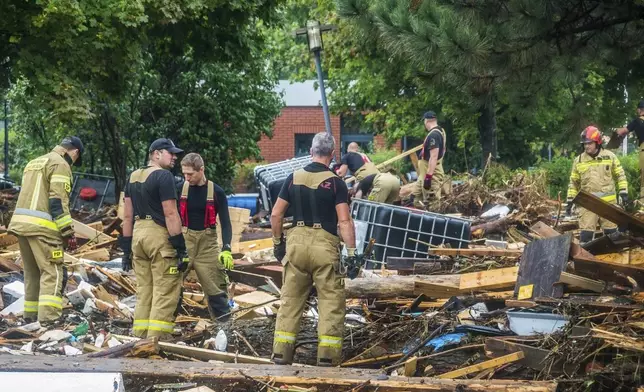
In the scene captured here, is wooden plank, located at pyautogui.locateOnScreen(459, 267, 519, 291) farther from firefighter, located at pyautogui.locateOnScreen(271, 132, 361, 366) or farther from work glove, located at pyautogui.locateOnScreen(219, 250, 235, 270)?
work glove, located at pyautogui.locateOnScreen(219, 250, 235, 270)

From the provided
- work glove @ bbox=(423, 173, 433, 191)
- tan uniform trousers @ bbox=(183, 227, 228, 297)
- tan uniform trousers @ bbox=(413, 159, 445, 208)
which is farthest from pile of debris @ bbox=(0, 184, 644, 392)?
tan uniform trousers @ bbox=(413, 159, 445, 208)

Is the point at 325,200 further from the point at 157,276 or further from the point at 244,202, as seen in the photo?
the point at 244,202

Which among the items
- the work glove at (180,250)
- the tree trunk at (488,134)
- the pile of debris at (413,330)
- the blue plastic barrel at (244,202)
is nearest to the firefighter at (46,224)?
the pile of debris at (413,330)

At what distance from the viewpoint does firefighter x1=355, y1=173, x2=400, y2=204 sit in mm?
15508

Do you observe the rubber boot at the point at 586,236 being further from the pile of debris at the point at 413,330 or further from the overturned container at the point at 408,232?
the overturned container at the point at 408,232

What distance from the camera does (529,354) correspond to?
7.46m

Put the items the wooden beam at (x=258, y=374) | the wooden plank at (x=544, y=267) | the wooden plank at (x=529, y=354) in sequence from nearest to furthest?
1. the wooden beam at (x=258, y=374)
2. the wooden plank at (x=529, y=354)
3. the wooden plank at (x=544, y=267)

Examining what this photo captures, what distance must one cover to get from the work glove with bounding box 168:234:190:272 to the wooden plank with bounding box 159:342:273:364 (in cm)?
100

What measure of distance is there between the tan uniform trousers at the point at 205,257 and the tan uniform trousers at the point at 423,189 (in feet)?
22.6

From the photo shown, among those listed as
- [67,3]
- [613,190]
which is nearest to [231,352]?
[613,190]

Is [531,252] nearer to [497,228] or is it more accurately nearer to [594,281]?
[594,281]

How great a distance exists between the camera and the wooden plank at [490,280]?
1002cm

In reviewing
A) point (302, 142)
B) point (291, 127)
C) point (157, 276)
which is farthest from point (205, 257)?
point (302, 142)

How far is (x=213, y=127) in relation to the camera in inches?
945
